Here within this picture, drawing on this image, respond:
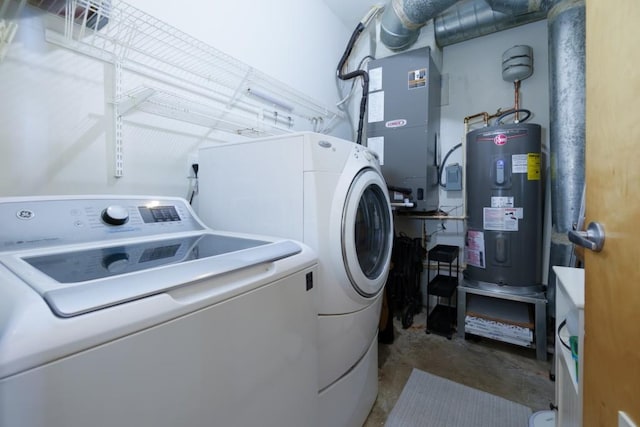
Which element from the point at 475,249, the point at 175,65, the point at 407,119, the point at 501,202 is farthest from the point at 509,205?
the point at 175,65

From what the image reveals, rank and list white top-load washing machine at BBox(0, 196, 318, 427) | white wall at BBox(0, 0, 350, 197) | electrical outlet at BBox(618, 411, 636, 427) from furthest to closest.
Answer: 1. white wall at BBox(0, 0, 350, 197)
2. electrical outlet at BBox(618, 411, 636, 427)
3. white top-load washing machine at BBox(0, 196, 318, 427)

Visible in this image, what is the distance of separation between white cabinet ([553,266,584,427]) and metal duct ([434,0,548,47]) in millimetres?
2189

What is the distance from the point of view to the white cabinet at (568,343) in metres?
0.84

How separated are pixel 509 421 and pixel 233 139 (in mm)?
2254

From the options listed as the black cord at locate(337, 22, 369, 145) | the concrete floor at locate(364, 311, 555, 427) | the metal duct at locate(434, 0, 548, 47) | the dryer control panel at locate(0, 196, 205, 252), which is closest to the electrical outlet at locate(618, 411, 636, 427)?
the concrete floor at locate(364, 311, 555, 427)

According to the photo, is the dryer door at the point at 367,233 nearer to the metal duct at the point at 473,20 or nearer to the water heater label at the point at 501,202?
the water heater label at the point at 501,202

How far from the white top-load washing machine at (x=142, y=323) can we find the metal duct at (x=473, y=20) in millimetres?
2676

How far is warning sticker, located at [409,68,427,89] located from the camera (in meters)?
2.41

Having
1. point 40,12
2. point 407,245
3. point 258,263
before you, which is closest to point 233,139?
point 40,12

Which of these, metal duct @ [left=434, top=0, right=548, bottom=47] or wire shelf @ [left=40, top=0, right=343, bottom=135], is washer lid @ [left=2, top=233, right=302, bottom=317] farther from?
metal duct @ [left=434, top=0, right=548, bottom=47]

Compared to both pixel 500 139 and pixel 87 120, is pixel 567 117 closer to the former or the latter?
pixel 500 139

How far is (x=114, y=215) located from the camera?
39.3 inches

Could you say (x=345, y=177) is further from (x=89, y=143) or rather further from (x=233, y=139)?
(x=89, y=143)

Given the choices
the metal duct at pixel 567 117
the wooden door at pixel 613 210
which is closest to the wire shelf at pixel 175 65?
the wooden door at pixel 613 210
